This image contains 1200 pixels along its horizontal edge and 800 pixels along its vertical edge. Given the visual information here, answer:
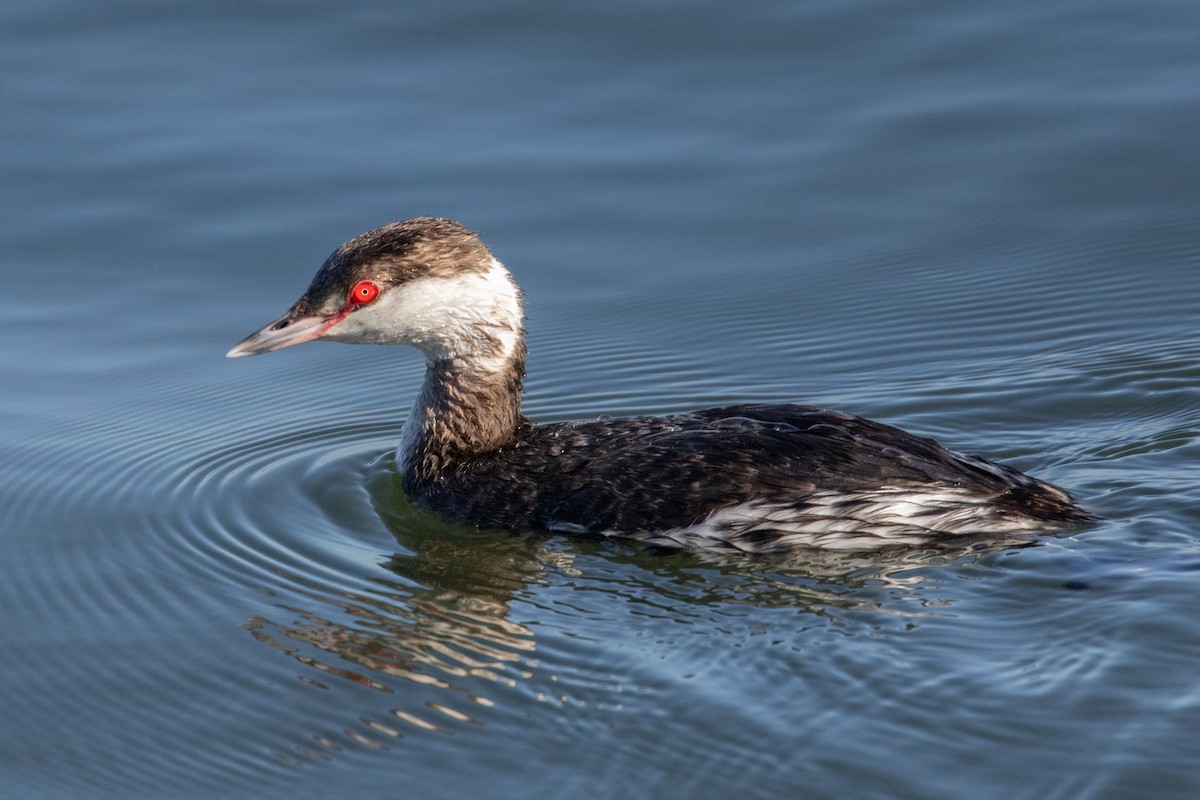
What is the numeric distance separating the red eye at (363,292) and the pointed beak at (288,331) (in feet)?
0.41

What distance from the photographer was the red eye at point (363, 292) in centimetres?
852

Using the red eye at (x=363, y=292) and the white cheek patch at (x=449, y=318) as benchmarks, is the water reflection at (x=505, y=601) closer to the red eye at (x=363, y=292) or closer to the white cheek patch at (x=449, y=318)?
the white cheek patch at (x=449, y=318)

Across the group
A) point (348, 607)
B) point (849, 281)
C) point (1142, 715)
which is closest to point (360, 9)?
point (849, 281)

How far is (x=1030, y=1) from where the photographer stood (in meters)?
13.9

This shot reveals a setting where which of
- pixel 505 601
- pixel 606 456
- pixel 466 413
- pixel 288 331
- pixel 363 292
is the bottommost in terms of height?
pixel 505 601

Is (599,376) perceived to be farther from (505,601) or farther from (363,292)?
(505,601)

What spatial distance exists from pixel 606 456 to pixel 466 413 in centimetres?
98

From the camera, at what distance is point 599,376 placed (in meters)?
10.2

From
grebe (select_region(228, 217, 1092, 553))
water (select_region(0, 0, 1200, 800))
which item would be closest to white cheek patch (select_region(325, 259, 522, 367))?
grebe (select_region(228, 217, 1092, 553))

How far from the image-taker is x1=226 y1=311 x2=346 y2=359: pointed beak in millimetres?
8609

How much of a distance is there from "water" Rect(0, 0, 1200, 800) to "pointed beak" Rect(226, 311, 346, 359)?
0.82m

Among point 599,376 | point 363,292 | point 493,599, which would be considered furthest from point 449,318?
point 493,599

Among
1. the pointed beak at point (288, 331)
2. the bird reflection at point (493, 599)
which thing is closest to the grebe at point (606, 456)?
the pointed beak at point (288, 331)

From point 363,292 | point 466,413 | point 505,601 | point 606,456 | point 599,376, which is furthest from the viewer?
point 599,376
